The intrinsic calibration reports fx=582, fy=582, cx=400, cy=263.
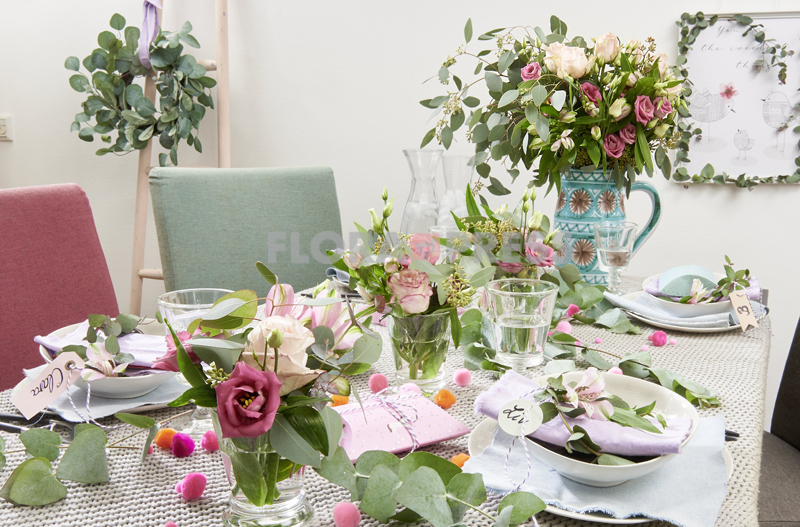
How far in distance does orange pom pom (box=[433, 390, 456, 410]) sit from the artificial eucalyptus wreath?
76.4 inches

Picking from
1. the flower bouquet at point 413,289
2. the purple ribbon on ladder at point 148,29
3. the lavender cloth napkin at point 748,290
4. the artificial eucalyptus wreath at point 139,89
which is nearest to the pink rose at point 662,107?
the lavender cloth napkin at point 748,290

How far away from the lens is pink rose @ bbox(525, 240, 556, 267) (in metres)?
0.84

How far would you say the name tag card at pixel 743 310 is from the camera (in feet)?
3.28

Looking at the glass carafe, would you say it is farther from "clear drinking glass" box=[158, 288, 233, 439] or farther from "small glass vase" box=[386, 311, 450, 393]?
"clear drinking glass" box=[158, 288, 233, 439]

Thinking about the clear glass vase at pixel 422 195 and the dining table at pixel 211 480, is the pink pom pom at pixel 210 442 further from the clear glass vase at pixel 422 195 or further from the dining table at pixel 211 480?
the clear glass vase at pixel 422 195

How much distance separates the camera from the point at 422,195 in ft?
4.00

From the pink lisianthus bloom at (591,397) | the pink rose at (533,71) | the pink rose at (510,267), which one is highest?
the pink rose at (533,71)

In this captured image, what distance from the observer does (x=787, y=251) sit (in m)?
2.05

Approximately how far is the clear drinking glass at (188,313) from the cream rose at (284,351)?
0.23m

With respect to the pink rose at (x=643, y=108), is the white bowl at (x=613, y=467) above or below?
below

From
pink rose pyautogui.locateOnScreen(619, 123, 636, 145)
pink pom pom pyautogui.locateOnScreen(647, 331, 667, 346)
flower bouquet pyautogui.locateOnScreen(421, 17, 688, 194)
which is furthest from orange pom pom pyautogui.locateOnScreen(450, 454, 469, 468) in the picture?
pink rose pyautogui.locateOnScreen(619, 123, 636, 145)

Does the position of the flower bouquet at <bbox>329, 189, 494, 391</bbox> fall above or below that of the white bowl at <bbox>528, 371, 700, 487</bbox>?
above

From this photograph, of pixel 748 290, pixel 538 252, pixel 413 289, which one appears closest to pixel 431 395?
pixel 413 289

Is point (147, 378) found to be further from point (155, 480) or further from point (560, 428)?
point (560, 428)
